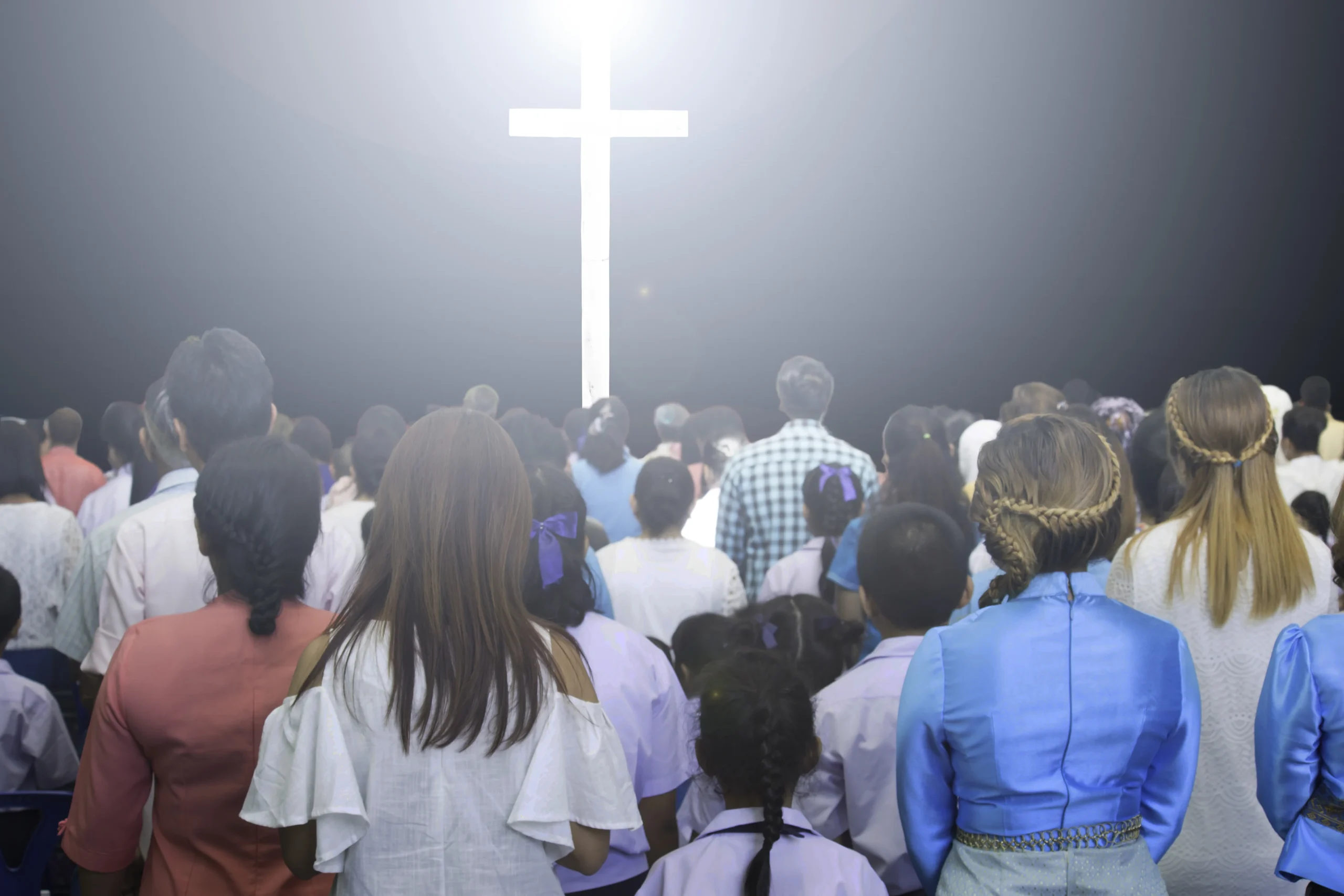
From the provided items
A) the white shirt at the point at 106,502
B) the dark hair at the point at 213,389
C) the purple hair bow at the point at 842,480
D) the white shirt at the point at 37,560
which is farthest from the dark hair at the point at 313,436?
the purple hair bow at the point at 842,480

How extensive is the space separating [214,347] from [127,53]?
309 inches

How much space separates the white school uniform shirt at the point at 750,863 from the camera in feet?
4.55

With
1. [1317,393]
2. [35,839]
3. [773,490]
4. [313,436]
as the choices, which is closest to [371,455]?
[313,436]

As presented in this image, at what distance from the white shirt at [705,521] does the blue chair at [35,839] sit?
2.29m

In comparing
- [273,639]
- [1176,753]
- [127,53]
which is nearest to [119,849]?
[273,639]

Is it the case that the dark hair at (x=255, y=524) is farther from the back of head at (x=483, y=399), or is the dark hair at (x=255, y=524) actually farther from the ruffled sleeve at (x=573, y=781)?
the back of head at (x=483, y=399)

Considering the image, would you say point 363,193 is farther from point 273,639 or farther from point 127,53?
point 273,639

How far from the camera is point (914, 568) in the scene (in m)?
1.99

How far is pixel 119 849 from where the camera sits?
1.52 meters

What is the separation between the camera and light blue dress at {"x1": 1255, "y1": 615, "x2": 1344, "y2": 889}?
4.71ft

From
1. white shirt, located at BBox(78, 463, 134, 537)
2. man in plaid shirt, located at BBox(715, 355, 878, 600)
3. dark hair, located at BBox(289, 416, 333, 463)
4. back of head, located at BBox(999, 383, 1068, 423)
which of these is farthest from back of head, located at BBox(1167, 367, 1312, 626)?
white shirt, located at BBox(78, 463, 134, 537)

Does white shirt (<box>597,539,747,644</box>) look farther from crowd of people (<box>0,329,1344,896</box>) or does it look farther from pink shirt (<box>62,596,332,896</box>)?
pink shirt (<box>62,596,332,896</box>)

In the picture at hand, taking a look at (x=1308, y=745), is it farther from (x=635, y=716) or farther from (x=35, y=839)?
(x=35, y=839)

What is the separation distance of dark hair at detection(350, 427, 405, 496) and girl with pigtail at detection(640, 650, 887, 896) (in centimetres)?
177
